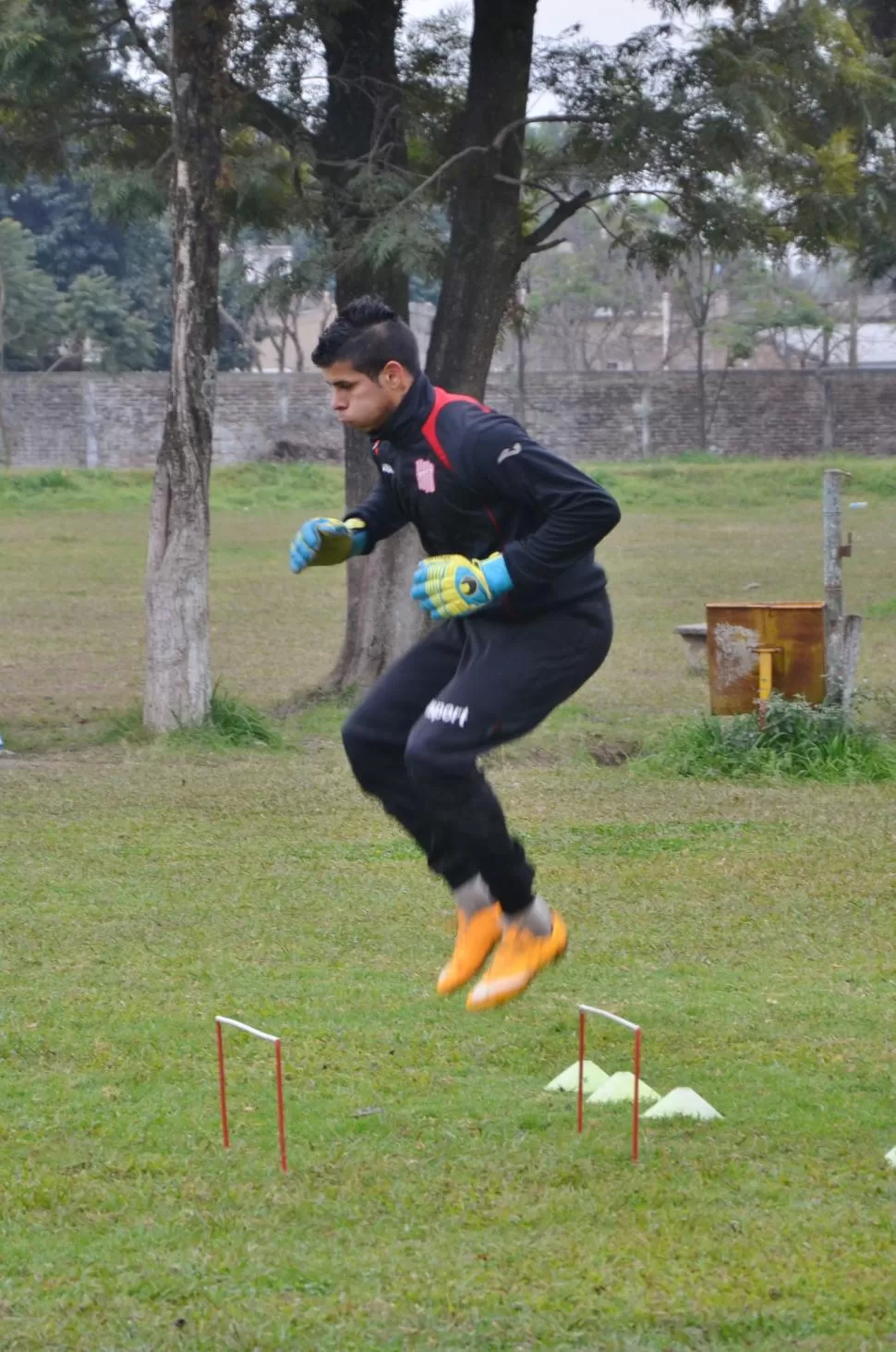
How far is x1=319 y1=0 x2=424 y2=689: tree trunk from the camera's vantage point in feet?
50.0

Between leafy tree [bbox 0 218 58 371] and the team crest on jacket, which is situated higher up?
leafy tree [bbox 0 218 58 371]

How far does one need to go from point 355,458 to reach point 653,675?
3900mm

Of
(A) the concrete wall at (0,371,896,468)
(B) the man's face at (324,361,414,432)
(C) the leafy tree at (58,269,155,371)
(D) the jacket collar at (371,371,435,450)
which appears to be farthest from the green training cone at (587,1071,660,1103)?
(C) the leafy tree at (58,269,155,371)

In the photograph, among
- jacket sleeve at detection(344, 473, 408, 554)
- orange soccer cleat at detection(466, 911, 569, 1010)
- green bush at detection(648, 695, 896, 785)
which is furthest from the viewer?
green bush at detection(648, 695, 896, 785)

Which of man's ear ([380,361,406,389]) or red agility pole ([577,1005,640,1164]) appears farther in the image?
man's ear ([380,361,406,389])

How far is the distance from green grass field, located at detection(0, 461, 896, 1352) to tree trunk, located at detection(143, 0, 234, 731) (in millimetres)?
632

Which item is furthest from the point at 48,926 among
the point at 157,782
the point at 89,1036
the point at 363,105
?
the point at 363,105

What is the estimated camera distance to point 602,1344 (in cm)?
453

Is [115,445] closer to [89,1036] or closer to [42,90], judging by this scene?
[42,90]

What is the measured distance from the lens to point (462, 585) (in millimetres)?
5496

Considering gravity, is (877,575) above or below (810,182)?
below

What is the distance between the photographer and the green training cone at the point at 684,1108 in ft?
20.2

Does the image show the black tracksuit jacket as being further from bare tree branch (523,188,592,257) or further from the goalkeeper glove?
bare tree branch (523,188,592,257)

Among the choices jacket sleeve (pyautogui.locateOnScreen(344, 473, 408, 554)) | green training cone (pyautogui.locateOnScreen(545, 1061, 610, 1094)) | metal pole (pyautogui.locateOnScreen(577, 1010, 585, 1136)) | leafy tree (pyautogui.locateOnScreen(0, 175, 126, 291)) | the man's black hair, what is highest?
leafy tree (pyautogui.locateOnScreen(0, 175, 126, 291))
